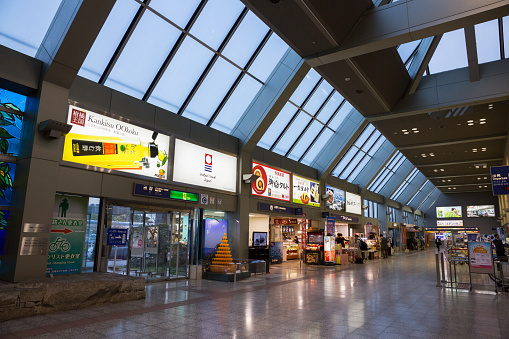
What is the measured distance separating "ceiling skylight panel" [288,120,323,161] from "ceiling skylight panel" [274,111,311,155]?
60cm

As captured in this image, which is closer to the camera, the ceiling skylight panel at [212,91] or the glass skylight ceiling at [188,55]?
the glass skylight ceiling at [188,55]

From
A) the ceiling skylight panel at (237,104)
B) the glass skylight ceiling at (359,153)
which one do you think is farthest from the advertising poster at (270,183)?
the glass skylight ceiling at (359,153)

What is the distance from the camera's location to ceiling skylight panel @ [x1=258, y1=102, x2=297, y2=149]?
1470cm

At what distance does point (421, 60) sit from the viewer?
12.4 metres

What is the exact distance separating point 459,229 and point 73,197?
46.0 m

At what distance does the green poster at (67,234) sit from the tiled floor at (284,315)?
219cm

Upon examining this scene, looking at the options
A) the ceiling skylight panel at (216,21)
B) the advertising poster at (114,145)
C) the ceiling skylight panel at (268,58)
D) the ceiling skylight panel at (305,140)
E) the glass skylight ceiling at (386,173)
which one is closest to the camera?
the advertising poster at (114,145)

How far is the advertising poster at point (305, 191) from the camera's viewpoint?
57.7 ft

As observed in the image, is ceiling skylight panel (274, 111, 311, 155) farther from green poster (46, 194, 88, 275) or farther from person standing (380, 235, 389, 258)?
person standing (380, 235, 389, 258)

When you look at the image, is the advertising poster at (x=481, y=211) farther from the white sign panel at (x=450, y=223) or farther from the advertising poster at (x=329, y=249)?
the advertising poster at (x=329, y=249)

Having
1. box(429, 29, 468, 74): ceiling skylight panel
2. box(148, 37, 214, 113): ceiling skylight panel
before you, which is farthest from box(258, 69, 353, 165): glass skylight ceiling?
box(148, 37, 214, 113): ceiling skylight panel

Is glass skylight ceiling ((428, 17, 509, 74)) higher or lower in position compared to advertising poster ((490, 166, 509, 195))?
higher

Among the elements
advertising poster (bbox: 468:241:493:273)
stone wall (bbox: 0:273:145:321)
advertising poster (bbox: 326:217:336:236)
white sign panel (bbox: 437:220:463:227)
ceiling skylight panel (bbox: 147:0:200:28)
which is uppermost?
ceiling skylight panel (bbox: 147:0:200:28)

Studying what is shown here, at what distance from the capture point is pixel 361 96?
12.8 metres
